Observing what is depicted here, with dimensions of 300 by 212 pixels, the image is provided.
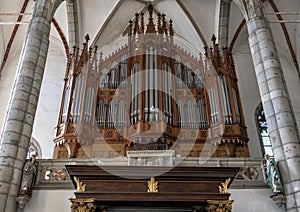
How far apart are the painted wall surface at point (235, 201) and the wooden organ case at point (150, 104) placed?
7.87ft

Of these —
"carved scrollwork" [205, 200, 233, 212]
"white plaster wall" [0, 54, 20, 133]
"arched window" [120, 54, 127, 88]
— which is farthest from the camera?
A: "white plaster wall" [0, 54, 20, 133]

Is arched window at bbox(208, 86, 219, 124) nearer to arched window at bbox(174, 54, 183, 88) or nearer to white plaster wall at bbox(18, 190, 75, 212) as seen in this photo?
arched window at bbox(174, 54, 183, 88)

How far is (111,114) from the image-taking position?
10.7 meters

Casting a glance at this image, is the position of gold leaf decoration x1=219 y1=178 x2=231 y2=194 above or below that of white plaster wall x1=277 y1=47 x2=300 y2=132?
below

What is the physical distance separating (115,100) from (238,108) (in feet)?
12.9

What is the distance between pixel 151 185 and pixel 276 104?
11.5 feet

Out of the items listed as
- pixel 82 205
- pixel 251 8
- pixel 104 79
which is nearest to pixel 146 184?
pixel 82 205

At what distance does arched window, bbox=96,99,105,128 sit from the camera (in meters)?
10.5

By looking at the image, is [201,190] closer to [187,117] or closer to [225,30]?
[187,117]

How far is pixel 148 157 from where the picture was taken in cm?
735

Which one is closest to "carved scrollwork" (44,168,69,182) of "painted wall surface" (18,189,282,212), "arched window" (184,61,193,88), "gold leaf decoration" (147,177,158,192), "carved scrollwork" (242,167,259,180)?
"painted wall surface" (18,189,282,212)

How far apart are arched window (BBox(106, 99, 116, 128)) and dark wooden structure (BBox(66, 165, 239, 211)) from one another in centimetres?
393

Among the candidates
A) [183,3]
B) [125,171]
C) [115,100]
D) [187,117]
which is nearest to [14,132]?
[125,171]

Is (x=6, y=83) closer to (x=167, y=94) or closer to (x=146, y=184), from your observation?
(x=167, y=94)
